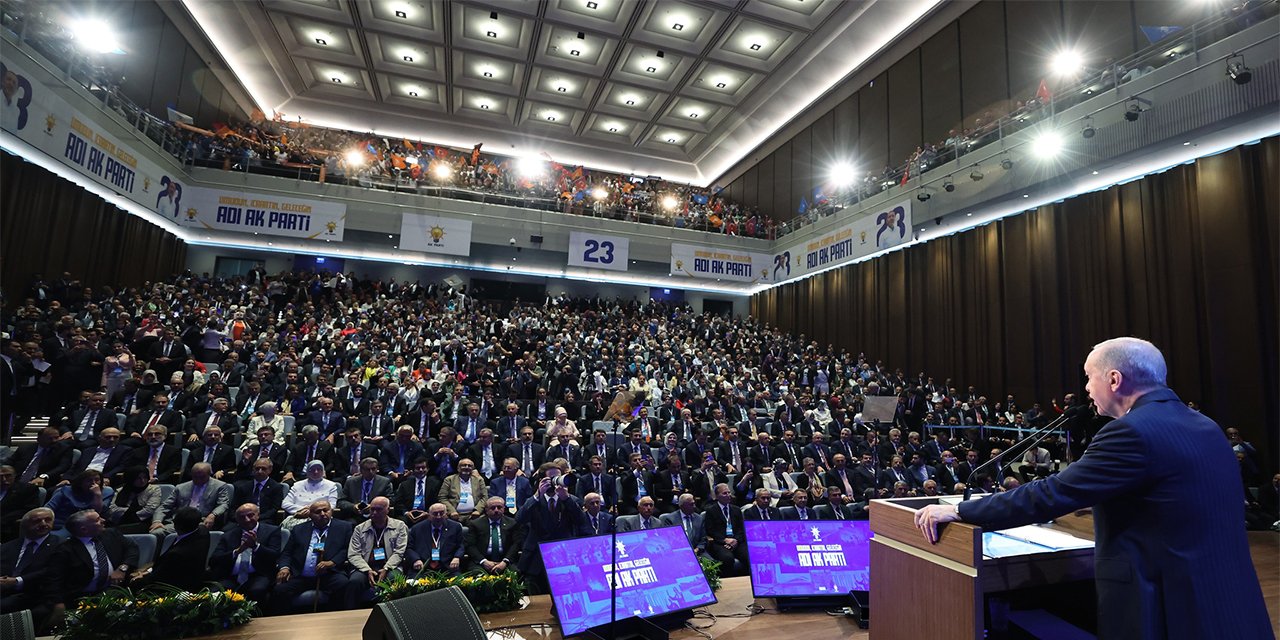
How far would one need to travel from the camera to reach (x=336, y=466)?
600 cm

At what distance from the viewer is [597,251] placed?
1385 cm

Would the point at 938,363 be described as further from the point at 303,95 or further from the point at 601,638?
the point at 303,95

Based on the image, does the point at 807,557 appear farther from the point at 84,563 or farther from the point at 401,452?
the point at 401,452

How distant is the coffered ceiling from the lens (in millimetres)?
13242

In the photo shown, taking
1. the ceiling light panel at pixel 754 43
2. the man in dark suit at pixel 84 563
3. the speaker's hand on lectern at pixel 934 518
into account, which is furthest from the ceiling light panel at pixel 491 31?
the speaker's hand on lectern at pixel 934 518

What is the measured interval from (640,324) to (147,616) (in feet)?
40.9

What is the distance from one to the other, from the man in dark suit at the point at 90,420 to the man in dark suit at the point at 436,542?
3724 mm

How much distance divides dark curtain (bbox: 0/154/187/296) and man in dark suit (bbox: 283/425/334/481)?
5895 millimetres

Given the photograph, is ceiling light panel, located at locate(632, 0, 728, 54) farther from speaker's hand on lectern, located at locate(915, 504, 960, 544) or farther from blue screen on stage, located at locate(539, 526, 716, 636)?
speaker's hand on lectern, located at locate(915, 504, 960, 544)

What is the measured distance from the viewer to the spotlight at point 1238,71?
6561mm

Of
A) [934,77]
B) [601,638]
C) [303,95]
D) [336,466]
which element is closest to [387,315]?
[336,466]

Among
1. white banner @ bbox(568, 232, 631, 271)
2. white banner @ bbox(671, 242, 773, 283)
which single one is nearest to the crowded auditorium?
white banner @ bbox(671, 242, 773, 283)

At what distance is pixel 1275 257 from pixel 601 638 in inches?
380

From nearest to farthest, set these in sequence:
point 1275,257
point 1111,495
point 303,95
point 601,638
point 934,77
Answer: point 1111,495
point 601,638
point 1275,257
point 934,77
point 303,95
